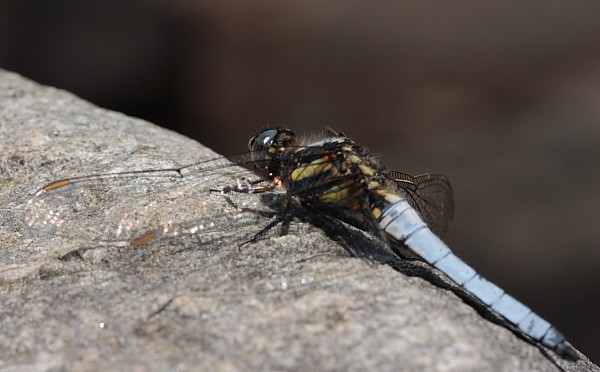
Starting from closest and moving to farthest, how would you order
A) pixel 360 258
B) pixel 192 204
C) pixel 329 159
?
pixel 360 258 → pixel 192 204 → pixel 329 159

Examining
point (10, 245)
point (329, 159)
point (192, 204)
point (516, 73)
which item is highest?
point (516, 73)

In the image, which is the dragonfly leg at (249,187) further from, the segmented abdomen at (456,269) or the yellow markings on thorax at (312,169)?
the segmented abdomen at (456,269)

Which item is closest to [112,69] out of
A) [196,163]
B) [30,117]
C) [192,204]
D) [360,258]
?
[30,117]

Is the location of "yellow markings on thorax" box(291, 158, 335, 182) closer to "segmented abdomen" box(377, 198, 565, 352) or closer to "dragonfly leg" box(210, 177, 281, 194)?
"dragonfly leg" box(210, 177, 281, 194)

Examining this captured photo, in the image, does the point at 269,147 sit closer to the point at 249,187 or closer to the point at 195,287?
the point at 249,187

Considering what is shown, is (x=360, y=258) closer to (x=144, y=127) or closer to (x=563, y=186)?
(x=144, y=127)

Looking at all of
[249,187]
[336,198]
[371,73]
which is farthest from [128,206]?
[371,73]

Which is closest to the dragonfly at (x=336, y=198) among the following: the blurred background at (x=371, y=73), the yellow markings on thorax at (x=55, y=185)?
the yellow markings on thorax at (x=55, y=185)
